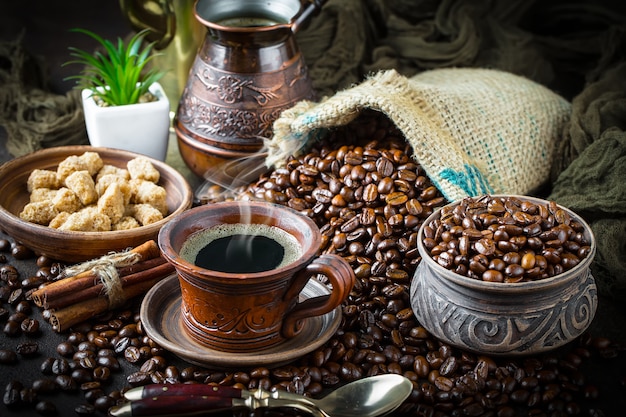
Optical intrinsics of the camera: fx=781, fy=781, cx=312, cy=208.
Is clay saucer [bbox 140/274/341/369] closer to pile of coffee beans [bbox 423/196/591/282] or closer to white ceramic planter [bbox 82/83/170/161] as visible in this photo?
pile of coffee beans [bbox 423/196/591/282]

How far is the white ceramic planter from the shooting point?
2.65m

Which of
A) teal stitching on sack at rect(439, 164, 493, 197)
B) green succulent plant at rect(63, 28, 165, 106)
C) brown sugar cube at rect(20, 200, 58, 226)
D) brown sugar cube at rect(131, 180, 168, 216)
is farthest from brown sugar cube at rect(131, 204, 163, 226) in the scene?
teal stitching on sack at rect(439, 164, 493, 197)

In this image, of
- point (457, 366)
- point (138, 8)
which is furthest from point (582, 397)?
point (138, 8)

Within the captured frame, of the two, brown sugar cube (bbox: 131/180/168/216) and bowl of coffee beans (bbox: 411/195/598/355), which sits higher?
bowl of coffee beans (bbox: 411/195/598/355)

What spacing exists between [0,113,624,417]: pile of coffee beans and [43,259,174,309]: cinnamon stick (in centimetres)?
8

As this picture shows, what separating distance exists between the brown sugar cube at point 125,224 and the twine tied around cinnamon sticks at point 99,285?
14 centimetres

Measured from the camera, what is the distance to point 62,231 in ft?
7.12

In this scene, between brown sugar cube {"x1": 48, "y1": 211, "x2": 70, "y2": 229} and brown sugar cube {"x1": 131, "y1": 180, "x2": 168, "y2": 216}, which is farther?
brown sugar cube {"x1": 131, "y1": 180, "x2": 168, "y2": 216}

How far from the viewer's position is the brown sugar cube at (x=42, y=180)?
2400mm

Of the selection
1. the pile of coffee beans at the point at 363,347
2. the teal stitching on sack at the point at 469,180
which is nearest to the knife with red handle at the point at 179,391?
the pile of coffee beans at the point at 363,347

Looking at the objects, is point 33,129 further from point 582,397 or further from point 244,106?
point 582,397

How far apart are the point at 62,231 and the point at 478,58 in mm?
2004

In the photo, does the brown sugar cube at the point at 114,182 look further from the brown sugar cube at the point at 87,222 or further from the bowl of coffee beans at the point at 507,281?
the bowl of coffee beans at the point at 507,281

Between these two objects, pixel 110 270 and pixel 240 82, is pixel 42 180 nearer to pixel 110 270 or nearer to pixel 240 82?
pixel 110 270
